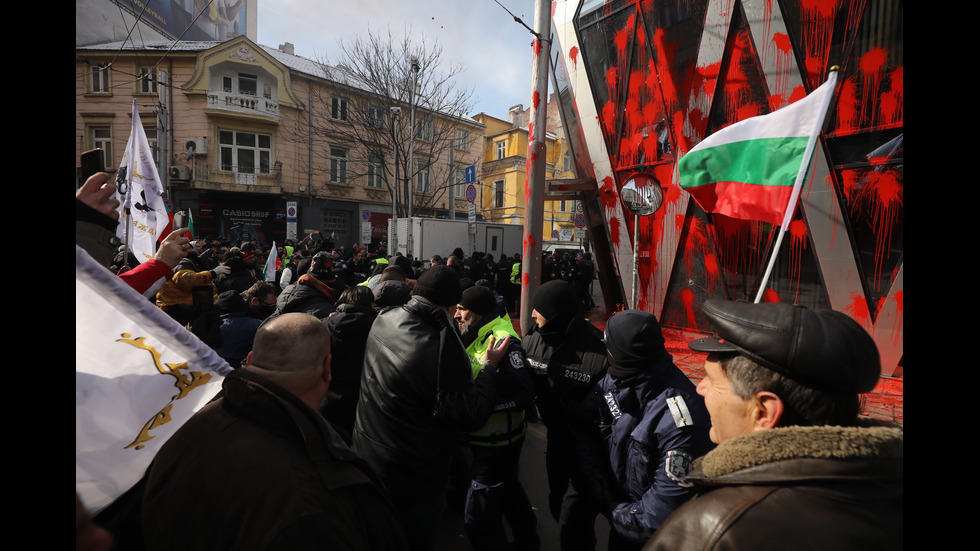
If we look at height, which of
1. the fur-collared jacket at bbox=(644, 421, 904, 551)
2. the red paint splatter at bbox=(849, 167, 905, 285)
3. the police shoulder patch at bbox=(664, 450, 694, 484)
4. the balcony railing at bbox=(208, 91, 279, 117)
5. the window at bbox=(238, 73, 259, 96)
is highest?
the window at bbox=(238, 73, 259, 96)

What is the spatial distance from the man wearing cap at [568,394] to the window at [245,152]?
22.6m

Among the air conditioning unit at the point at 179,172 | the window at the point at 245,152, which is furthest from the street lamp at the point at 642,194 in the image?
the air conditioning unit at the point at 179,172

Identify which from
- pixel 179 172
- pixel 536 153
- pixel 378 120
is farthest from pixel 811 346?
pixel 179 172

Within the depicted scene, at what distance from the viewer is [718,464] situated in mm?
1096

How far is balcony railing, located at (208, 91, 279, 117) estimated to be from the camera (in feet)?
65.8

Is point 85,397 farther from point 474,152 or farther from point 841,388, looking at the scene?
point 474,152

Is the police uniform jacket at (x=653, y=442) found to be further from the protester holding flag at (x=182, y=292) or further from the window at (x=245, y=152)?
the window at (x=245, y=152)

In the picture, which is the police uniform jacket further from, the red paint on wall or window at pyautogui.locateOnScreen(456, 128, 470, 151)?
window at pyautogui.locateOnScreen(456, 128, 470, 151)

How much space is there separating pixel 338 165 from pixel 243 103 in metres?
5.05

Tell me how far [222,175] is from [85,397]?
23113 millimetres

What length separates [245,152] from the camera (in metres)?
21.4

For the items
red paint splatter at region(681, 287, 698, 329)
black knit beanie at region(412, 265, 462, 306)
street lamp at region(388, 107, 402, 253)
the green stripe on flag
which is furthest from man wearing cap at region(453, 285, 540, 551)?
street lamp at region(388, 107, 402, 253)

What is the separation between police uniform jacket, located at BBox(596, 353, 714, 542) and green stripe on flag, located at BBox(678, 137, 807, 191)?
2.08 meters

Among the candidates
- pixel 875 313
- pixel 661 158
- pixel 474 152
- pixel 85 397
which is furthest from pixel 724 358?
pixel 474 152
